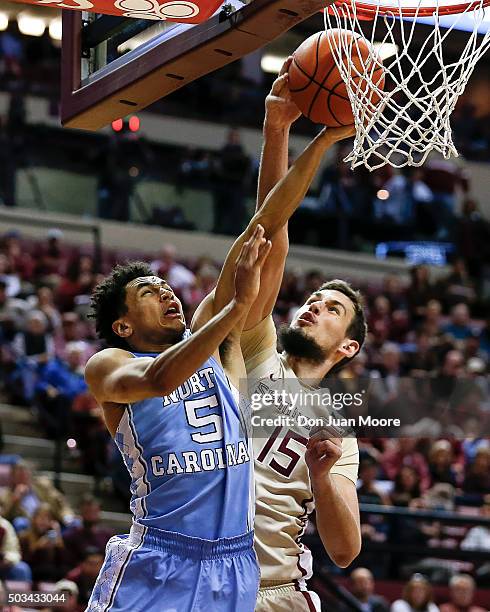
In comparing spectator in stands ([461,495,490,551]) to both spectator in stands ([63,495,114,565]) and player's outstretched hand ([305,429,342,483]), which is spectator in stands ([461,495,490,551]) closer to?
spectator in stands ([63,495,114,565])

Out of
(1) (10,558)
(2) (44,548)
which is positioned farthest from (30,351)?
(1) (10,558)

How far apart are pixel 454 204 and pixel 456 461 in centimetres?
714

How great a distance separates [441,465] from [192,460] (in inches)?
245

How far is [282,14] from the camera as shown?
3.61 meters

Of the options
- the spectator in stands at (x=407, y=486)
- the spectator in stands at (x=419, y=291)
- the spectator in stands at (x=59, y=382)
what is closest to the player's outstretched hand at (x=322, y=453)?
the spectator in stands at (x=407, y=486)

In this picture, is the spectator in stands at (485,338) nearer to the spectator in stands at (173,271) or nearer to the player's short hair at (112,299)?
the spectator in stands at (173,271)

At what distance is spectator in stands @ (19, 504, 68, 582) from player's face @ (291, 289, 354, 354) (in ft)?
14.3

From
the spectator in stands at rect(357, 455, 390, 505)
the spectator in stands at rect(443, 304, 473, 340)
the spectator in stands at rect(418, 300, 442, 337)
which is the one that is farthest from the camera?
the spectator in stands at rect(443, 304, 473, 340)

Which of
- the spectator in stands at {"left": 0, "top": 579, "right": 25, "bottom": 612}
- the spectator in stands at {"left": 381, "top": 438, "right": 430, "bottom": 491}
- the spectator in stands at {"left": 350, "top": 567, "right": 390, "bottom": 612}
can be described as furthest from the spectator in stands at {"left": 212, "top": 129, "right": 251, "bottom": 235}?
the spectator in stands at {"left": 0, "top": 579, "right": 25, "bottom": 612}

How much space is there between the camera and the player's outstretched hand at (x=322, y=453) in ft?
13.6

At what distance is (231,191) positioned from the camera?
15.1m

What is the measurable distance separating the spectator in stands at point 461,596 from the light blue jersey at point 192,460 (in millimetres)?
4945

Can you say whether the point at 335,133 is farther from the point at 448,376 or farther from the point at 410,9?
the point at 448,376

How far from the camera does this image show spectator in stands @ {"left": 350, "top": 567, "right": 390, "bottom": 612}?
8344 millimetres
